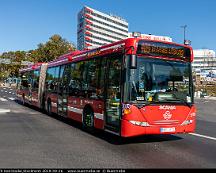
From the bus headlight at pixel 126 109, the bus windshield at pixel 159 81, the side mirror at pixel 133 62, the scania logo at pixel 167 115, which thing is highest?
the side mirror at pixel 133 62

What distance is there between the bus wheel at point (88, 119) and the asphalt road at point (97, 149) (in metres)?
0.27

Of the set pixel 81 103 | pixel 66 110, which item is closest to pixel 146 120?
pixel 81 103

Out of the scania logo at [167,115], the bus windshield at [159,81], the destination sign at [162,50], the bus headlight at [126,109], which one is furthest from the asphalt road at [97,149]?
the destination sign at [162,50]

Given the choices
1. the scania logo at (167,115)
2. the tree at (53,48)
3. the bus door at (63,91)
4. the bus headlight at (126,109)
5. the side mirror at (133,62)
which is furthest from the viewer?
the tree at (53,48)

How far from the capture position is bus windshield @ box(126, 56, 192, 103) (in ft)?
30.1

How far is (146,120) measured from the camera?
924 centimetres

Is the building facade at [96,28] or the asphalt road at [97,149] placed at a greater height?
the building facade at [96,28]

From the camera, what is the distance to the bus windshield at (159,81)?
9.19 meters

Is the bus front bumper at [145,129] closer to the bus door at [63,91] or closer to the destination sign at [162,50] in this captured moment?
the destination sign at [162,50]

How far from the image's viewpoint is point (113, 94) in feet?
32.1

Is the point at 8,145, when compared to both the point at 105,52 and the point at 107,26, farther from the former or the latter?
the point at 107,26

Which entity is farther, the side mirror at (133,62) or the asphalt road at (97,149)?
the side mirror at (133,62)

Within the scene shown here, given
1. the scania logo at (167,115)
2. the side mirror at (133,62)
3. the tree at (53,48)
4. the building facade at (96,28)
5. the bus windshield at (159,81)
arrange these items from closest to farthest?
the side mirror at (133,62)
the bus windshield at (159,81)
the scania logo at (167,115)
the tree at (53,48)
the building facade at (96,28)

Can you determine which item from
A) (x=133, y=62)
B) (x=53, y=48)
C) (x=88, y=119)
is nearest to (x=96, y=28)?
(x=53, y=48)
